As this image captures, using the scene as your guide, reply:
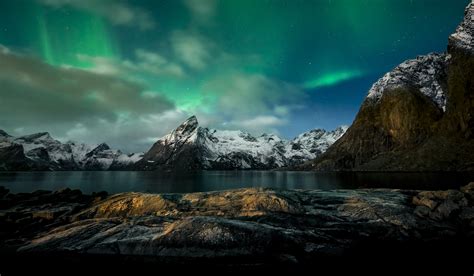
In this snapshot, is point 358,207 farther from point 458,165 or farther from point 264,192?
point 458,165

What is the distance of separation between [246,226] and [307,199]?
15.7m

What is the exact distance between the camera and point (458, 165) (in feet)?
655

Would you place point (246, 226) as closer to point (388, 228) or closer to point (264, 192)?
point (264, 192)

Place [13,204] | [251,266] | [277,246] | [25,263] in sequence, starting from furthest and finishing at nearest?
[13,204]
[277,246]
[25,263]
[251,266]

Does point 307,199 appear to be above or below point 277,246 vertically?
above

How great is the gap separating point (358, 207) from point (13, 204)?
58841 millimetres

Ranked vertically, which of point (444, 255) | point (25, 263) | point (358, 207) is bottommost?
point (25, 263)

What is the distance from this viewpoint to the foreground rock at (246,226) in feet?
84.9

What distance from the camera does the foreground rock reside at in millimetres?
25875

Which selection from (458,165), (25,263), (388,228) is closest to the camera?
(25,263)

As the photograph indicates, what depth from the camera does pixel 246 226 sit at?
28.2m

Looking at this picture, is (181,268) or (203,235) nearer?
(181,268)

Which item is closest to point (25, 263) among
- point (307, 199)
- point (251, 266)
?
point (251, 266)

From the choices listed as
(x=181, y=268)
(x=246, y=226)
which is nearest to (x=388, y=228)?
(x=246, y=226)
